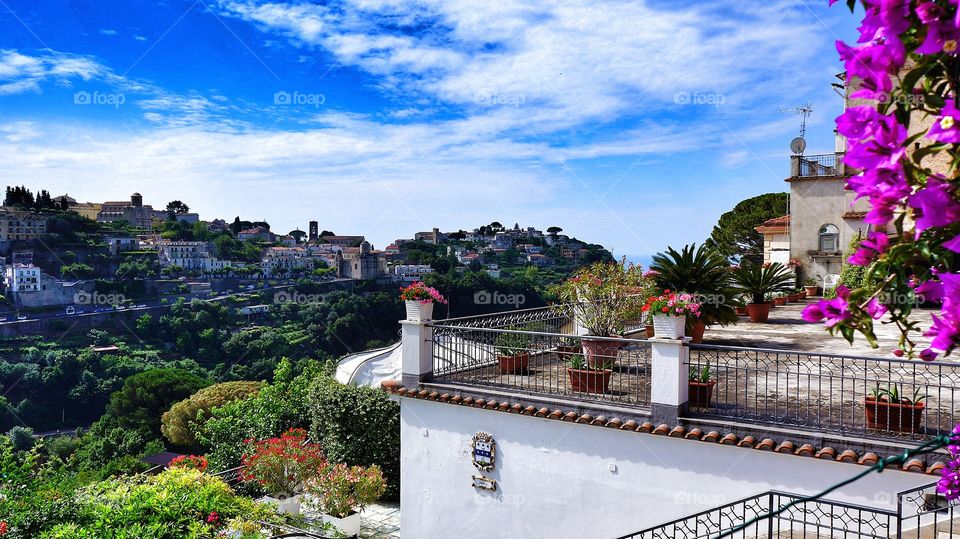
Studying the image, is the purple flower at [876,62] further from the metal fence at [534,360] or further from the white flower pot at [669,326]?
the metal fence at [534,360]

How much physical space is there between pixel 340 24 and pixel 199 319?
4643cm

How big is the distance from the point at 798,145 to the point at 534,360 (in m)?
15.4

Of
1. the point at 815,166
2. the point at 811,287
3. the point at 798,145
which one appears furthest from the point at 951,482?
the point at 798,145

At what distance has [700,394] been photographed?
725 cm

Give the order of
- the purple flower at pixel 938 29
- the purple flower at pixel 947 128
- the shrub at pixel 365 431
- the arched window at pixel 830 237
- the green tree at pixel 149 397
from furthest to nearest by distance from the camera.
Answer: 1. the green tree at pixel 149 397
2. the arched window at pixel 830 237
3. the shrub at pixel 365 431
4. the purple flower at pixel 938 29
5. the purple flower at pixel 947 128

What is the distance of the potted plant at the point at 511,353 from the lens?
9.39m

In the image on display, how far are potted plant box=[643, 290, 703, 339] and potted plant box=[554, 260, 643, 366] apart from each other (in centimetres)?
211

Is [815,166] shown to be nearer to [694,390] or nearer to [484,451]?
[694,390]

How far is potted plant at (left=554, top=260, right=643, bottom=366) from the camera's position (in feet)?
30.7

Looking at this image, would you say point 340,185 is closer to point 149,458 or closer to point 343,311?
point 343,311

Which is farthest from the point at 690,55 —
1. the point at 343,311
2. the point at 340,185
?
the point at 343,311

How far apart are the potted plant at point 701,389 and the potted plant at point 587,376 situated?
3.46 feet

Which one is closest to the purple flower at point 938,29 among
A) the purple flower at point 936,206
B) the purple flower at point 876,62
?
the purple flower at point 876,62
